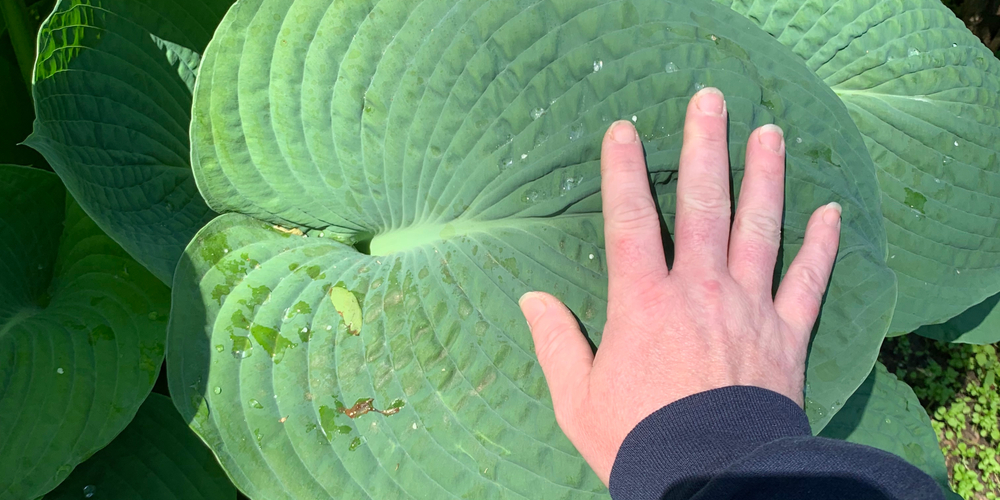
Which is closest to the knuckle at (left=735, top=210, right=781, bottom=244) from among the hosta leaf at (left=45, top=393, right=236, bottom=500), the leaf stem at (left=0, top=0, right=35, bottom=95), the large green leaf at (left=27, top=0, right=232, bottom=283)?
the large green leaf at (left=27, top=0, right=232, bottom=283)

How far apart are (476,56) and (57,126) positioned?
0.88 meters

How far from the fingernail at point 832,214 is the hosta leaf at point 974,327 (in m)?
1.24

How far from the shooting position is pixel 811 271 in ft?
3.43

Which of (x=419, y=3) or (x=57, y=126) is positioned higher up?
(x=419, y=3)

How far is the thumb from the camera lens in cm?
100

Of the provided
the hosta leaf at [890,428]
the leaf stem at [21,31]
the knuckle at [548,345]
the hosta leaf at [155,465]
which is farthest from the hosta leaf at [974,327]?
the leaf stem at [21,31]

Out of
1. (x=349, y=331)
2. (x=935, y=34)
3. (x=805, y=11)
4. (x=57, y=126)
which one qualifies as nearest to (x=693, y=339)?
(x=349, y=331)

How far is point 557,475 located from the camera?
42.3 inches

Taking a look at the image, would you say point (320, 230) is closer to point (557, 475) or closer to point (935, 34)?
point (557, 475)

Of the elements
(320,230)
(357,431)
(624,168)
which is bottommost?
(357,431)

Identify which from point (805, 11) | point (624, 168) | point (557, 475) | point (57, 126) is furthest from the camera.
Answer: point (805, 11)

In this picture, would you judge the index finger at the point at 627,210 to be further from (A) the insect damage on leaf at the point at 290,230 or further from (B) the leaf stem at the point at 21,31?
(B) the leaf stem at the point at 21,31

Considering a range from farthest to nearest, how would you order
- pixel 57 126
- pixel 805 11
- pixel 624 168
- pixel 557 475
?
1. pixel 805 11
2. pixel 57 126
3. pixel 557 475
4. pixel 624 168

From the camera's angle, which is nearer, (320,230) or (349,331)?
(349,331)
